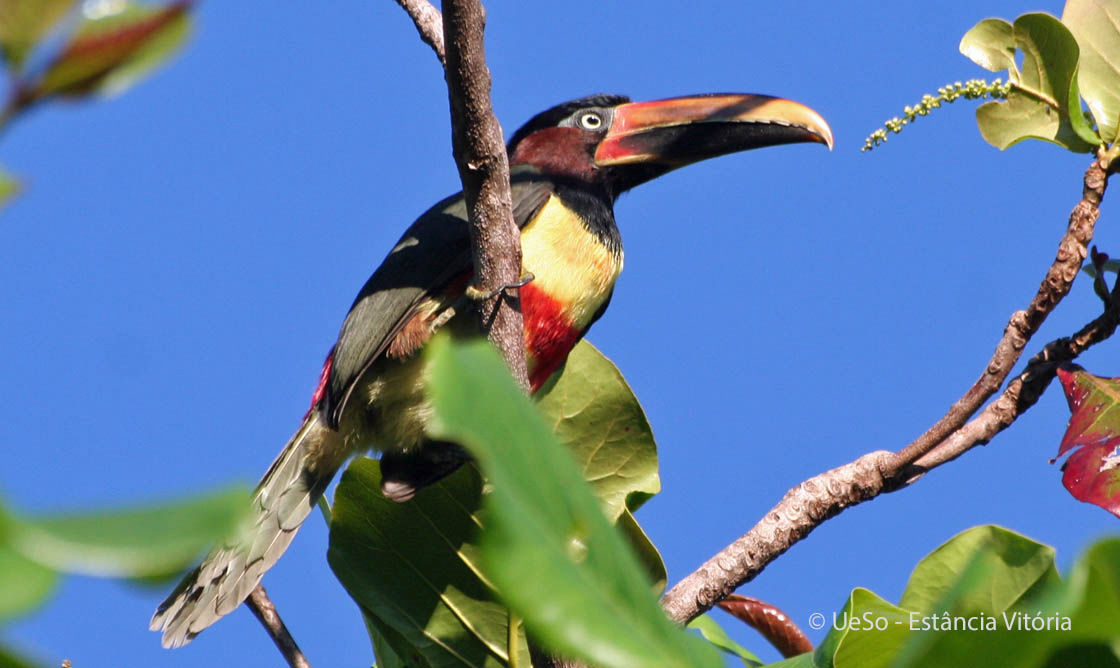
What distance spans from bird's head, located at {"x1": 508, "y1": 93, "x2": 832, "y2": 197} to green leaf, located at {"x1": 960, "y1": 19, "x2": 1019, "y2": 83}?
45.8 inches

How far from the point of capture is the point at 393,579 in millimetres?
2797

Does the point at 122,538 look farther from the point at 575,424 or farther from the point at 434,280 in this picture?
the point at 434,280

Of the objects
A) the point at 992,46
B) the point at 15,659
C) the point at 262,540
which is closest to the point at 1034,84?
the point at 992,46

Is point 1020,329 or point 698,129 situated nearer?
point 1020,329

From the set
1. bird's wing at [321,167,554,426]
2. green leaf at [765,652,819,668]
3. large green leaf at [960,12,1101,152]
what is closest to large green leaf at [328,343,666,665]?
bird's wing at [321,167,554,426]

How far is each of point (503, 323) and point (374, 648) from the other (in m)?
0.92

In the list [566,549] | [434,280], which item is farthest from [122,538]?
[434,280]

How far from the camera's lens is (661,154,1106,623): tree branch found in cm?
244

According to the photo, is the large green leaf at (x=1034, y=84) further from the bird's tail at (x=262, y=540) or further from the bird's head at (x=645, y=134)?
the bird's tail at (x=262, y=540)

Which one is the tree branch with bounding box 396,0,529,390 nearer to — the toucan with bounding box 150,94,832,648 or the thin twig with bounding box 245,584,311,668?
the toucan with bounding box 150,94,832,648

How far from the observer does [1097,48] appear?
2.73 m

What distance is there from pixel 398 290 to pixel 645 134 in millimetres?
1190

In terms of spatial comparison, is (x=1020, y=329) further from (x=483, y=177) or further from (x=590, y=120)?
(x=590, y=120)

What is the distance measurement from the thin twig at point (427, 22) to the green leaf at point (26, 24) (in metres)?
2.32
